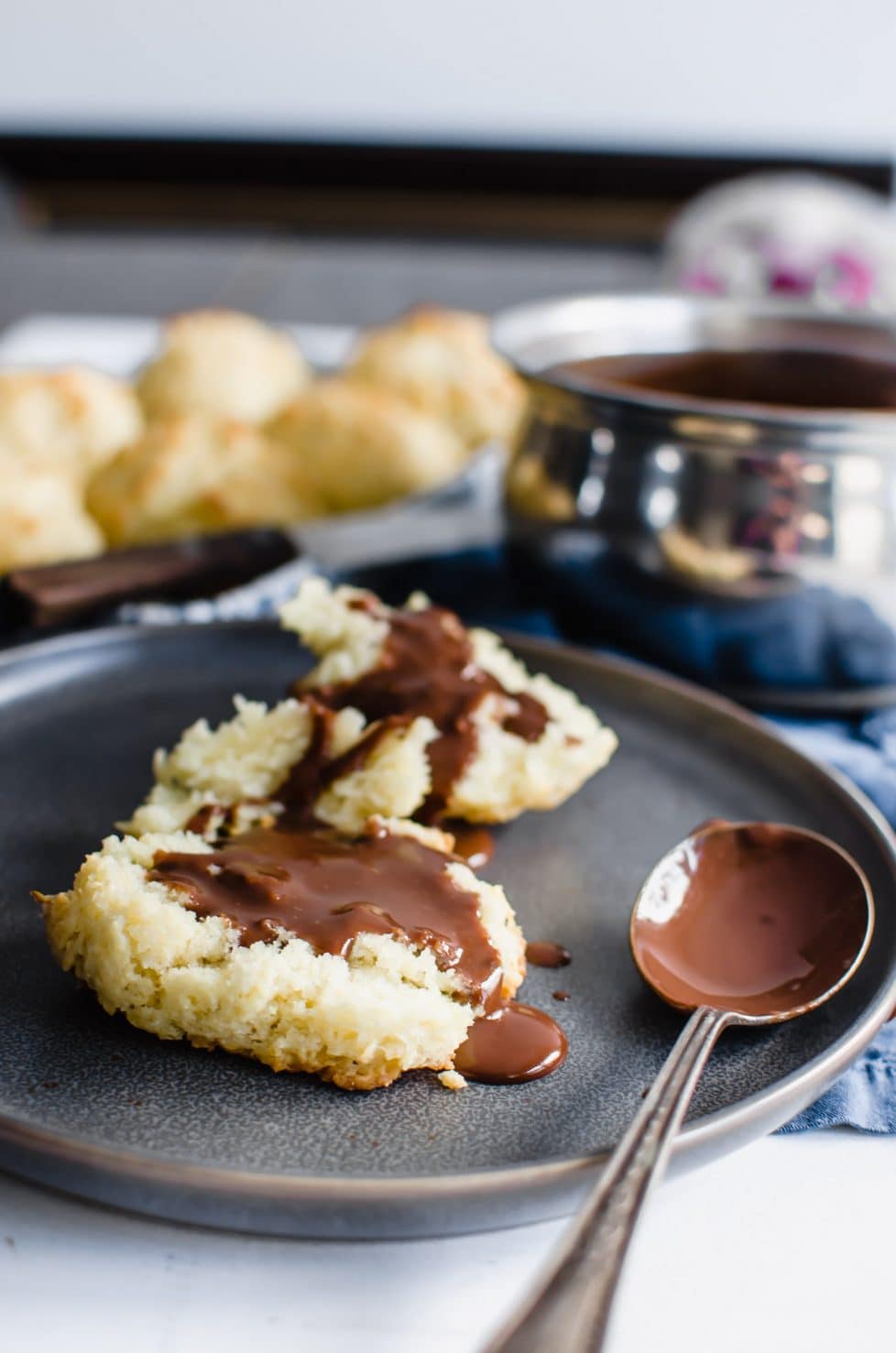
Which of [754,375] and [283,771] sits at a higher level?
[754,375]

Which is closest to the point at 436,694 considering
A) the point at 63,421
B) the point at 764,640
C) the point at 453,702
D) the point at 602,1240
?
the point at 453,702

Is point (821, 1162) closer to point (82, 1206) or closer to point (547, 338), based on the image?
point (82, 1206)

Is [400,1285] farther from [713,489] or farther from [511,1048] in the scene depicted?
[713,489]

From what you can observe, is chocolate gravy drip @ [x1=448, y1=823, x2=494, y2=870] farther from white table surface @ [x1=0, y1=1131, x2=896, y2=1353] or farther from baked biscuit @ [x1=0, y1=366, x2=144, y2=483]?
baked biscuit @ [x1=0, y1=366, x2=144, y2=483]

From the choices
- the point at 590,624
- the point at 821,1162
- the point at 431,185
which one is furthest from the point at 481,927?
the point at 431,185

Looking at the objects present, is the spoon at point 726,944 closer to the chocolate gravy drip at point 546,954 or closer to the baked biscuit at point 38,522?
the chocolate gravy drip at point 546,954

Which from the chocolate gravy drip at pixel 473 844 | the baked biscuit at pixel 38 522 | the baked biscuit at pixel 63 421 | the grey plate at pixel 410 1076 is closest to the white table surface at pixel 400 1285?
the grey plate at pixel 410 1076
